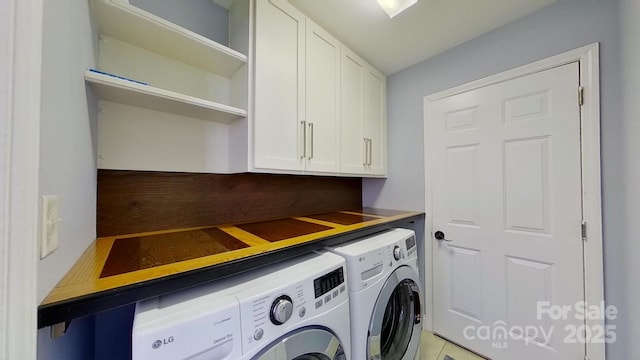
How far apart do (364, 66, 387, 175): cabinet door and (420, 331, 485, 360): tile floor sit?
1.37 m

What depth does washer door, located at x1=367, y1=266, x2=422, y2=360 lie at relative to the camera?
1.27 m

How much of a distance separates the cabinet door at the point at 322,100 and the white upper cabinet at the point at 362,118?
81 millimetres

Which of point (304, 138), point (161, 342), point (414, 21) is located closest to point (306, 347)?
point (161, 342)

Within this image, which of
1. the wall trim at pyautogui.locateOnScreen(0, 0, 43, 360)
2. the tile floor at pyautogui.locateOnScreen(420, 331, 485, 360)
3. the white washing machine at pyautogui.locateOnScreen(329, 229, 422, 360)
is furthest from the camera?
the tile floor at pyautogui.locateOnScreen(420, 331, 485, 360)

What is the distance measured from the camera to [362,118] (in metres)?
1.89

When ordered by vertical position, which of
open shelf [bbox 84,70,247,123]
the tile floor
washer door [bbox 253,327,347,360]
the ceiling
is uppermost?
the ceiling

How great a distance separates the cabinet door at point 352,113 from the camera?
67.4 inches

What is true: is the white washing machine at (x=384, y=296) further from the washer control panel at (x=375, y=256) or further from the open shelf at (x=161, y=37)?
the open shelf at (x=161, y=37)

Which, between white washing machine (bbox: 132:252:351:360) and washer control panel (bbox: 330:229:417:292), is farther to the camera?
washer control panel (bbox: 330:229:417:292)

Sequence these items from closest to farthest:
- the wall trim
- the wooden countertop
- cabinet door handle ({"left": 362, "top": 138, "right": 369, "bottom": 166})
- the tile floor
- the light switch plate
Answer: the wall trim → the light switch plate → the wooden countertop → the tile floor → cabinet door handle ({"left": 362, "top": 138, "right": 369, "bottom": 166})

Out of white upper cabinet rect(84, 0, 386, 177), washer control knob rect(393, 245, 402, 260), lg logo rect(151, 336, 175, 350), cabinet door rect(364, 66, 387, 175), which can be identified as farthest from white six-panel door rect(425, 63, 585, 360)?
lg logo rect(151, 336, 175, 350)

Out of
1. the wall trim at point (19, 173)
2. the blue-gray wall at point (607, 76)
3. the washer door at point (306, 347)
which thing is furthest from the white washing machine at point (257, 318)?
the blue-gray wall at point (607, 76)

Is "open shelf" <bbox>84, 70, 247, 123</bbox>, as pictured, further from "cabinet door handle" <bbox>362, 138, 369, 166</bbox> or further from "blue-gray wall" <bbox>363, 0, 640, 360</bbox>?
"blue-gray wall" <bbox>363, 0, 640, 360</bbox>

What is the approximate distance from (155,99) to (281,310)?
101cm
